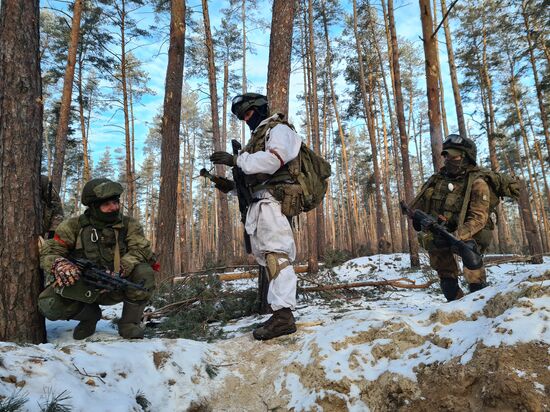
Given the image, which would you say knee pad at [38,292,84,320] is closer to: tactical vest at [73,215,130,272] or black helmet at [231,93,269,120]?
tactical vest at [73,215,130,272]

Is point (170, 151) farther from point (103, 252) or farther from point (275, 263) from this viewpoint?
point (275, 263)

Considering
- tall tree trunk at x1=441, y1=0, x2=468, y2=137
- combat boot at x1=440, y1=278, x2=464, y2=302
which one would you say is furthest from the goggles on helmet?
tall tree trunk at x1=441, y1=0, x2=468, y2=137

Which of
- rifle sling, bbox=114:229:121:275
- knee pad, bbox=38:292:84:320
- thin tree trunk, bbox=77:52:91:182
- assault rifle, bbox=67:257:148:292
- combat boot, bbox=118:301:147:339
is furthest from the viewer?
thin tree trunk, bbox=77:52:91:182

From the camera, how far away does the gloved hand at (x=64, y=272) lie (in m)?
2.65

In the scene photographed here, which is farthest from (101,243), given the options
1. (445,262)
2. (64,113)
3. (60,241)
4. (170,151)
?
(64,113)

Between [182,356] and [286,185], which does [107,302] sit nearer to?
[182,356]

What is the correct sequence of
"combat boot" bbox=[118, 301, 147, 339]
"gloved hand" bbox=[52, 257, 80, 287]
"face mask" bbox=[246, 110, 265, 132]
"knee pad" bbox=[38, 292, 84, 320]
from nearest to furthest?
"gloved hand" bbox=[52, 257, 80, 287] → "knee pad" bbox=[38, 292, 84, 320] → "combat boot" bbox=[118, 301, 147, 339] → "face mask" bbox=[246, 110, 265, 132]

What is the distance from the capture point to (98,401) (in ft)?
5.24

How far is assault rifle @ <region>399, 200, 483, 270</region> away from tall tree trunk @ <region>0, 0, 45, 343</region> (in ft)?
12.6

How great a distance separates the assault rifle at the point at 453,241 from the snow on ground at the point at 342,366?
1069mm

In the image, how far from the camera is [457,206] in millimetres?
3908

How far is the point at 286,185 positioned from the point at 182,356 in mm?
1557

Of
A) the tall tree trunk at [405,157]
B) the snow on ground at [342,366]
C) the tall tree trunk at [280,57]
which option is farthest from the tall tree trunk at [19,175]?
the tall tree trunk at [405,157]

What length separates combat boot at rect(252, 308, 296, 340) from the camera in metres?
2.77
